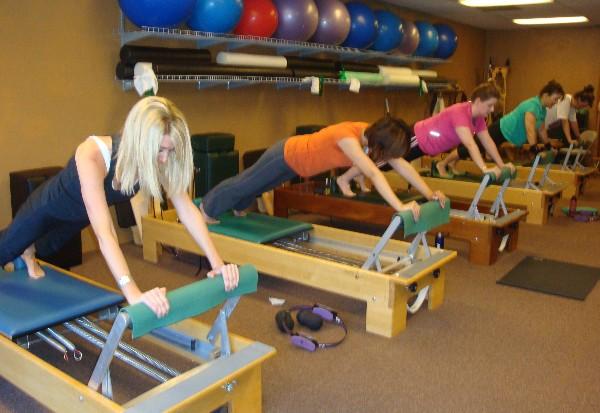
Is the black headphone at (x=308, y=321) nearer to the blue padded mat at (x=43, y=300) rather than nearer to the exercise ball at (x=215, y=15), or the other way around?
the blue padded mat at (x=43, y=300)

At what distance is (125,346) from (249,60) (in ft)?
9.76

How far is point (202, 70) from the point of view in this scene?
169 inches

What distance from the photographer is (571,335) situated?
2852 millimetres

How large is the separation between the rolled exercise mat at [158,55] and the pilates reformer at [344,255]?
43.5 inches

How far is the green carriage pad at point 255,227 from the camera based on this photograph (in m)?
3.36

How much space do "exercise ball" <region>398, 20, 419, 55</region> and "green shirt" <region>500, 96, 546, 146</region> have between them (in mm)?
1450

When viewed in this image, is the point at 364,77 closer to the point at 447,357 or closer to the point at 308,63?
the point at 308,63

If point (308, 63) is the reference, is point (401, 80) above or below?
below

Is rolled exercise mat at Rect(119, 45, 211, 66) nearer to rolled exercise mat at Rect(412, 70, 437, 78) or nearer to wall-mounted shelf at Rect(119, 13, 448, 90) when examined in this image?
wall-mounted shelf at Rect(119, 13, 448, 90)

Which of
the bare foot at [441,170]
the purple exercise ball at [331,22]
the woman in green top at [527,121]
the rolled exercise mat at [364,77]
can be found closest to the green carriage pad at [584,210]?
the woman in green top at [527,121]

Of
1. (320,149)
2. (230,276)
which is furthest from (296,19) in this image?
(230,276)

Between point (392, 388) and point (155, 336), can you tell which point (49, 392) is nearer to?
point (155, 336)

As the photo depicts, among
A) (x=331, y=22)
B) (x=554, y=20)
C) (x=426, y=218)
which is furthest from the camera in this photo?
(x=554, y=20)

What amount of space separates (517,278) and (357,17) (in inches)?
124
